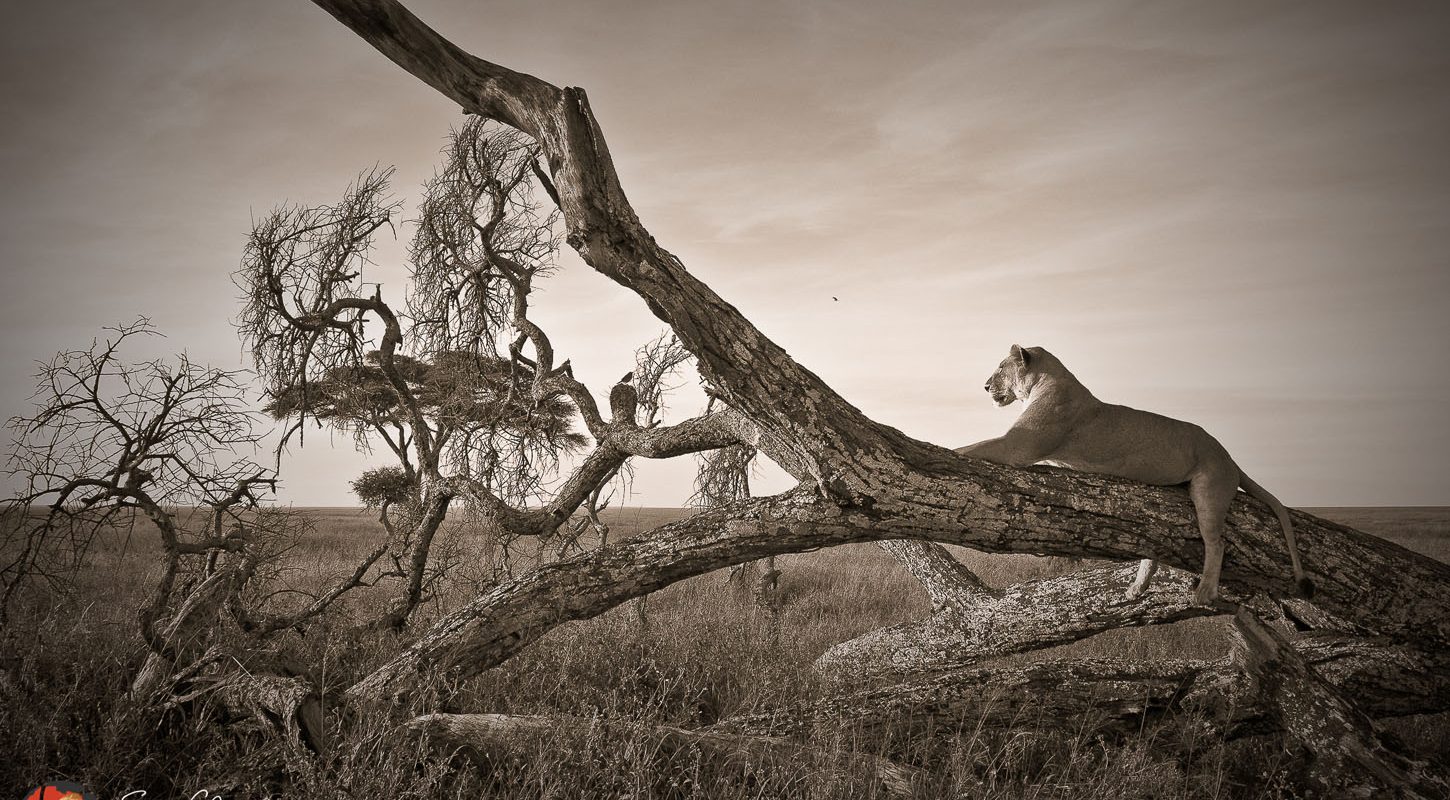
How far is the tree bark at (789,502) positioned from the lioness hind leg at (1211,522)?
0.30ft

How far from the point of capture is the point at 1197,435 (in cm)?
483

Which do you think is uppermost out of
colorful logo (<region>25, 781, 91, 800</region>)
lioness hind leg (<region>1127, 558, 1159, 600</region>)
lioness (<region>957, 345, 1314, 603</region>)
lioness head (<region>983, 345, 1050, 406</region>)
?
lioness head (<region>983, 345, 1050, 406</region>)

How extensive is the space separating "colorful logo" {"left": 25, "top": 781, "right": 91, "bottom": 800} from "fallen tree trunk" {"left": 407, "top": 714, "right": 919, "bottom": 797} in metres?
1.43

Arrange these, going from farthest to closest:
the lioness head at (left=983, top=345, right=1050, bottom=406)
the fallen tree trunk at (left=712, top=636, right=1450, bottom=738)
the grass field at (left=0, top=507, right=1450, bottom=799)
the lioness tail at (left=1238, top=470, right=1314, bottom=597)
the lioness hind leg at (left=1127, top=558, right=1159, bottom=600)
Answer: the lioness hind leg at (left=1127, top=558, right=1159, bottom=600) < the lioness head at (left=983, top=345, right=1050, bottom=406) < the fallen tree trunk at (left=712, top=636, right=1450, bottom=738) < the lioness tail at (left=1238, top=470, right=1314, bottom=597) < the grass field at (left=0, top=507, right=1450, bottom=799)

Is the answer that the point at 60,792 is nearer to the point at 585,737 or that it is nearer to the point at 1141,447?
the point at 585,737

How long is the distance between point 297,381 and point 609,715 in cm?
653

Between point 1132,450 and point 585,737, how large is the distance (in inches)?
146

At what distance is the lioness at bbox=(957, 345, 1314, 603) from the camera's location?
4715mm

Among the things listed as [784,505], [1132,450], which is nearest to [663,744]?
[784,505]

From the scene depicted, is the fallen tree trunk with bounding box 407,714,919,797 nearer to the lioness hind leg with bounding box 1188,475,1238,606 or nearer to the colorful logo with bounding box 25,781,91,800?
the colorful logo with bounding box 25,781,91,800

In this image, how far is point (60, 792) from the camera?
137 inches

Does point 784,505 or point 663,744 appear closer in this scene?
point 663,744

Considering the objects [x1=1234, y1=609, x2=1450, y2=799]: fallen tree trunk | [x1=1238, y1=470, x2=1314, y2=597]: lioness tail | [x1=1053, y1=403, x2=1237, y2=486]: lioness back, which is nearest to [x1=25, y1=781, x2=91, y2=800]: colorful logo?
[x1=1053, y1=403, x2=1237, y2=486]: lioness back

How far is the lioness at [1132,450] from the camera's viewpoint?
4.71m
